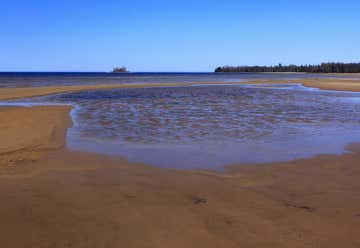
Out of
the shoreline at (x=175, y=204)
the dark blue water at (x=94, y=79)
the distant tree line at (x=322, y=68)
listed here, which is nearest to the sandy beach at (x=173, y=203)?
the shoreline at (x=175, y=204)

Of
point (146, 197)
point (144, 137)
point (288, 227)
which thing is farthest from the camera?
point (144, 137)

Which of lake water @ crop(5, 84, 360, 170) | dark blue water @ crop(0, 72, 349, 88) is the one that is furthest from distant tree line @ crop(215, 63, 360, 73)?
lake water @ crop(5, 84, 360, 170)

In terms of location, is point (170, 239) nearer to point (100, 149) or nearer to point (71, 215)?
point (71, 215)

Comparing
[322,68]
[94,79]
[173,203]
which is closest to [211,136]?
[173,203]

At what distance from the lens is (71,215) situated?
4.16 metres

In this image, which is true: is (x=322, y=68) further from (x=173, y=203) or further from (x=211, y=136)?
(x=173, y=203)

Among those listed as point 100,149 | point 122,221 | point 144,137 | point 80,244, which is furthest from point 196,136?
point 80,244

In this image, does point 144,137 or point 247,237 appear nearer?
point 247,237

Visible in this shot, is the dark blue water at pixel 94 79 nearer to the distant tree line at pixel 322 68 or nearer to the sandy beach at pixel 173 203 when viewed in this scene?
the sandy beach at pixel 173 203

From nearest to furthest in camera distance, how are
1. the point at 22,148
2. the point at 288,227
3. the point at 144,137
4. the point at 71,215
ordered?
the point at 288,227 → the point at 71,215 → the point at 22,148 → the point at 144,137

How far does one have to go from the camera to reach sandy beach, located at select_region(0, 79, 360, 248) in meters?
3.62

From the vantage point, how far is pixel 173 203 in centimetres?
459

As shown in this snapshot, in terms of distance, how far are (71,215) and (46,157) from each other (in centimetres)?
325

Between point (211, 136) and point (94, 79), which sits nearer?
point (211, 136)
